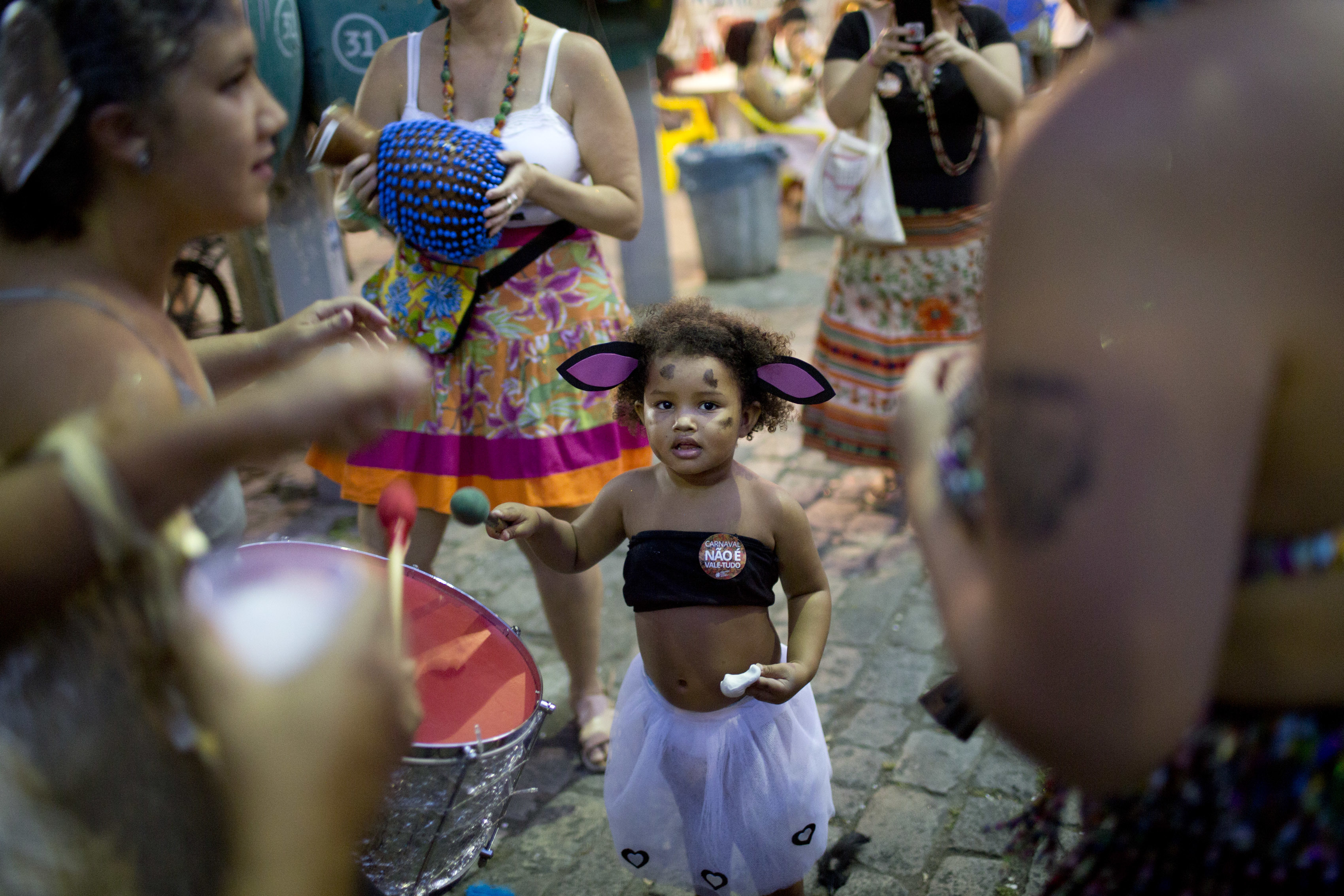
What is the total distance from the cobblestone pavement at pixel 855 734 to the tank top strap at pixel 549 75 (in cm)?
82

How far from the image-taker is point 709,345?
2.13 metres

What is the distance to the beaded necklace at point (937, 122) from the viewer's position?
3.54 metres

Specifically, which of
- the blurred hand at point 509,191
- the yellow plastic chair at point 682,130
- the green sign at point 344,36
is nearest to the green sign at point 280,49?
the green sign at point 344,36

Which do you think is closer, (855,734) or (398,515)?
(398,515)

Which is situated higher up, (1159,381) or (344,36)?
(1159,381)

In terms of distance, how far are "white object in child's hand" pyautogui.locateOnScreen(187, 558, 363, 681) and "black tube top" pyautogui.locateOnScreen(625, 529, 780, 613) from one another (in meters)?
1.01

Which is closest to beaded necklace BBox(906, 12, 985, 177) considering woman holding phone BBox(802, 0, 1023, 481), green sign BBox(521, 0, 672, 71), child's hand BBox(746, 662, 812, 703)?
woman holding phone BBox(802, 0, 1023, 481)

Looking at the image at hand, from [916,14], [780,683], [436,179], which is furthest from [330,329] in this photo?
[916,14]

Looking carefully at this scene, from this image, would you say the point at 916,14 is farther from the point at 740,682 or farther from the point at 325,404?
the point at 325,404

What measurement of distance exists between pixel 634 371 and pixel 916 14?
1.94 m

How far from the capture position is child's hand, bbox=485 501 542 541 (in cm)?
208

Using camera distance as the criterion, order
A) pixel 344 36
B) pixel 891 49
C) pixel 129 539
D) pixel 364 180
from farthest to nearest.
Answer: pixel 344 36 → pixel 891 49 → pixel 364 180 → pixel 129 539

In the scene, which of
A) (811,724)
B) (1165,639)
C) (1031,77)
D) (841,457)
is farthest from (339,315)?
(1031,77)

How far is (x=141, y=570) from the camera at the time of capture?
1.07 meters
